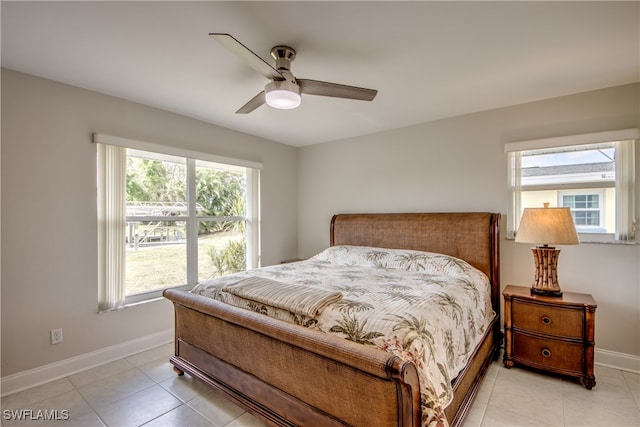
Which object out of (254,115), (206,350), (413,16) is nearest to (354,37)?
(413,16)

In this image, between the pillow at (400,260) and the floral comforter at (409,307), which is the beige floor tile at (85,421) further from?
the pillow at (400,260)

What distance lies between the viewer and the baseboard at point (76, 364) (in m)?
2.19

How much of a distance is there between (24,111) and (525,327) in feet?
14.2

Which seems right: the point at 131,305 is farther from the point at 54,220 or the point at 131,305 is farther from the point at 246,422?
the point at 246,422

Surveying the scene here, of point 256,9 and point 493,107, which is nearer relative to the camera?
point 256,9

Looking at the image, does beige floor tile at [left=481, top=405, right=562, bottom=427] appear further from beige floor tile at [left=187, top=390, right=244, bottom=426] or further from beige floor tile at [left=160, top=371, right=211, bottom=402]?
beige floor tile at [left=160, top=371, right=211, bottom=402]

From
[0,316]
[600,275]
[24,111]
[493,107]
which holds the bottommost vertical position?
[0,316]

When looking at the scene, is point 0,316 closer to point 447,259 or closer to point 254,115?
point 254,115

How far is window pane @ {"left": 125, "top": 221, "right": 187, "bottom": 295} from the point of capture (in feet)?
9.63

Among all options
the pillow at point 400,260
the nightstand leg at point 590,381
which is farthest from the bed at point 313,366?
the nightstand leg at point 590,381

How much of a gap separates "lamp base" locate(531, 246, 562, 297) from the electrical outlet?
3.94 metres

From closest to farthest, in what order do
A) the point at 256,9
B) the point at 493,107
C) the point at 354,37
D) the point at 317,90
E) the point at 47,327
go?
the point at 256,9 < the point at 354,37 < the point at 317,90 < the point at 47,327 < the point at 493,107

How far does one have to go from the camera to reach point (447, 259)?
2793 mm

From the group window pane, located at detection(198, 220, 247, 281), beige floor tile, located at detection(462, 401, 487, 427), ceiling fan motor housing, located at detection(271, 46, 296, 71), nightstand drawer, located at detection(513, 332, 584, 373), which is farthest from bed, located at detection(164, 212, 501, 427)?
ceiling fan motor housing, located at detection(271, 46, 296, 71)
